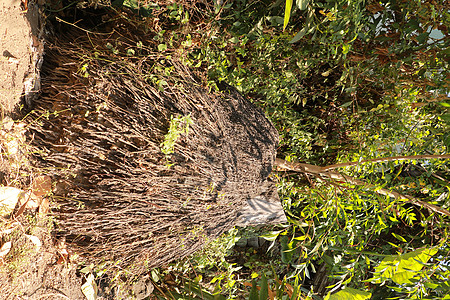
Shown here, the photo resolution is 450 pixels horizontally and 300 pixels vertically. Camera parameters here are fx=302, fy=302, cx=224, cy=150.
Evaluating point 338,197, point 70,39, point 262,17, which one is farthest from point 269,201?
point 70,39

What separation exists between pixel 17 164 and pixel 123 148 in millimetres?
451

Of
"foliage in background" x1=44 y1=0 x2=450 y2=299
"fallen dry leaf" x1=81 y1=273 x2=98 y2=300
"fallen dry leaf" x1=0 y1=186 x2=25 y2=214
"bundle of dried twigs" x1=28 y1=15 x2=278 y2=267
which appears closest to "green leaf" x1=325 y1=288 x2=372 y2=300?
"foliage in background" x1=44 y1=0 x2=450 y2=299

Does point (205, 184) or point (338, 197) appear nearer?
point (205, 184)

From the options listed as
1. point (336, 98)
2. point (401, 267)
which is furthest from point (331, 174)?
point (401, 267)

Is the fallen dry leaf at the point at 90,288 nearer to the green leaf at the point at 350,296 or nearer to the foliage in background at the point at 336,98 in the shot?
the foliage in background at the point at 336,98

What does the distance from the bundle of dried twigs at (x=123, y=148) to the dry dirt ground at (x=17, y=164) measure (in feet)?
0.22

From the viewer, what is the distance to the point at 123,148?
1.38 m

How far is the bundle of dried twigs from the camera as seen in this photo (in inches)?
52.2

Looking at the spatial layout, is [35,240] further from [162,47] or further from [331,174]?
[331,174]

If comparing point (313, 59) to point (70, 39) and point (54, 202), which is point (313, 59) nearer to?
point (70, 39)

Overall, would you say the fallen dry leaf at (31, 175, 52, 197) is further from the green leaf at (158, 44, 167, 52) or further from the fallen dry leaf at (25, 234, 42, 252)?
the green leaf at (158, 44, 167, 52)

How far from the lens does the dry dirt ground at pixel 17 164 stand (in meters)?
1.29

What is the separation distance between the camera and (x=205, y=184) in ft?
5.43

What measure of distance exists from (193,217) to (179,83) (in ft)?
2.43
